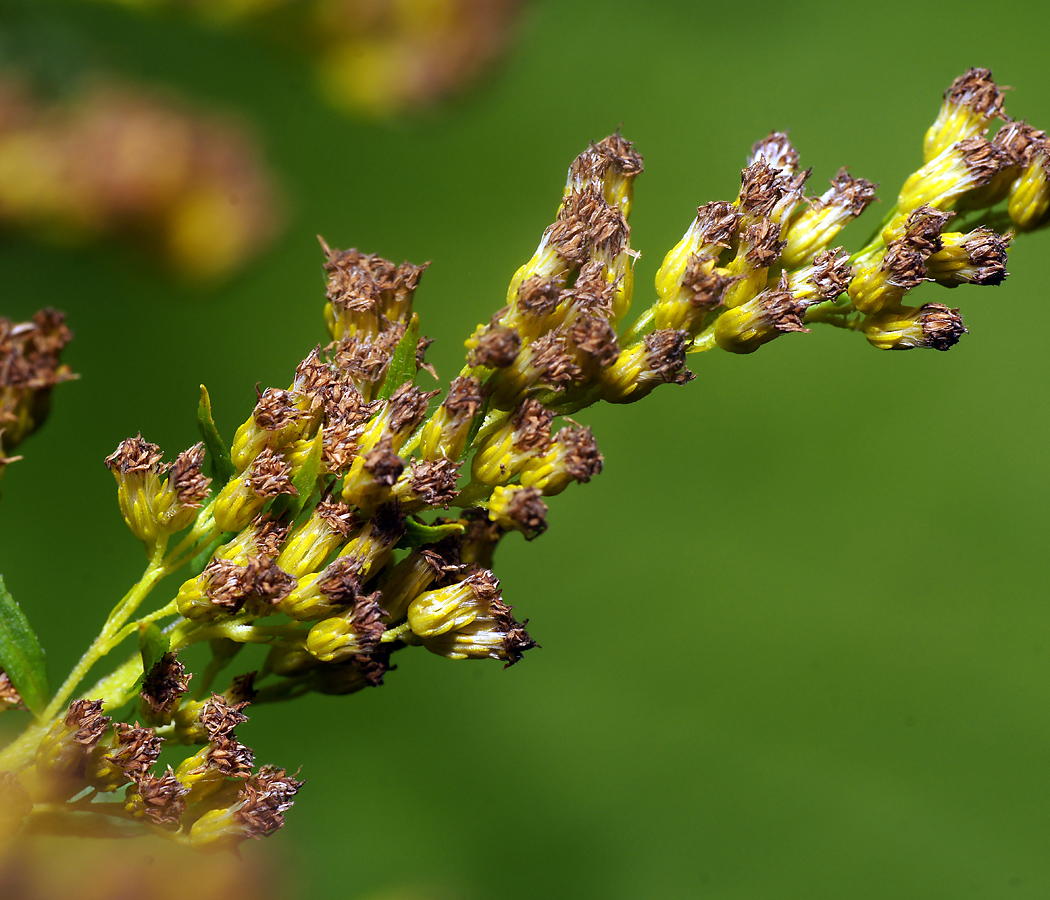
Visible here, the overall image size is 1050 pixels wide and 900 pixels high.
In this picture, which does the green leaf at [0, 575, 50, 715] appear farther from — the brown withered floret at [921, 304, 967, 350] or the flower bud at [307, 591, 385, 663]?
the brown withered floret at [921, 304, 967, 350]

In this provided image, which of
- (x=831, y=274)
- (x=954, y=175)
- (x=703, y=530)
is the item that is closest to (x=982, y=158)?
(x=954, y=175)

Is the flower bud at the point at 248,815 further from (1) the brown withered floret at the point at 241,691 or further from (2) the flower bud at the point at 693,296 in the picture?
(2) the flower bud at the point at 693,296

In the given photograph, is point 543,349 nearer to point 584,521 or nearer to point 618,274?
point 618,274

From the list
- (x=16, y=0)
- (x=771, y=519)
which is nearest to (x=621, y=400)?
(x=16, y=0)

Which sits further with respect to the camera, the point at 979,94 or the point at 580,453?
the point at 979,94

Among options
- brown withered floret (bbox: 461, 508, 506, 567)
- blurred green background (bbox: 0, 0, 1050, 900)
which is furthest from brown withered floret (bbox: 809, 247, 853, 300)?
blurred green background (bbox: 0, 0, 1050, 900)

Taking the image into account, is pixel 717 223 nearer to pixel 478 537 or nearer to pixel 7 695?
pixel 478 537
